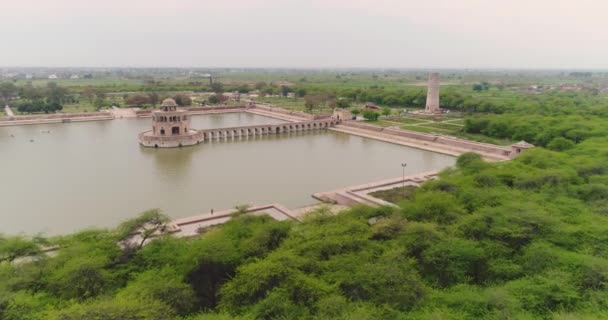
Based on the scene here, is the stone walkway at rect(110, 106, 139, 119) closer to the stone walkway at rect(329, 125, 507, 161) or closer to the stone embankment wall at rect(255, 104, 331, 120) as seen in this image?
the stone embankment wall at rect(255, 104, 331, 120)

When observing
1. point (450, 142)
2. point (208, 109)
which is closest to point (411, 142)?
point (450, 142)

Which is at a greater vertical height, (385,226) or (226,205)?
(385,226)

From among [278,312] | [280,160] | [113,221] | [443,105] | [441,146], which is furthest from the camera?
[443,105]

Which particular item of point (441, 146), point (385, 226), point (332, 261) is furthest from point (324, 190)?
point (441, 146)

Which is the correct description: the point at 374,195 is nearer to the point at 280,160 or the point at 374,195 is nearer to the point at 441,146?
the point at 280,160

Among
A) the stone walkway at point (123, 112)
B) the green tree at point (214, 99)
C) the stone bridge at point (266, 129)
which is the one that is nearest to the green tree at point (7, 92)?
the stone walkway at point (123, 112)

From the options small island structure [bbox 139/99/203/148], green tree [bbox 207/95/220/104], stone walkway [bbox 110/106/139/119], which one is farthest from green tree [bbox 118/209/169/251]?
green tree [bbox 207/95/220/104]

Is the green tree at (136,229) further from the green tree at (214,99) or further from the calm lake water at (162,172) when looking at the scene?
the green tree at (214,99)
